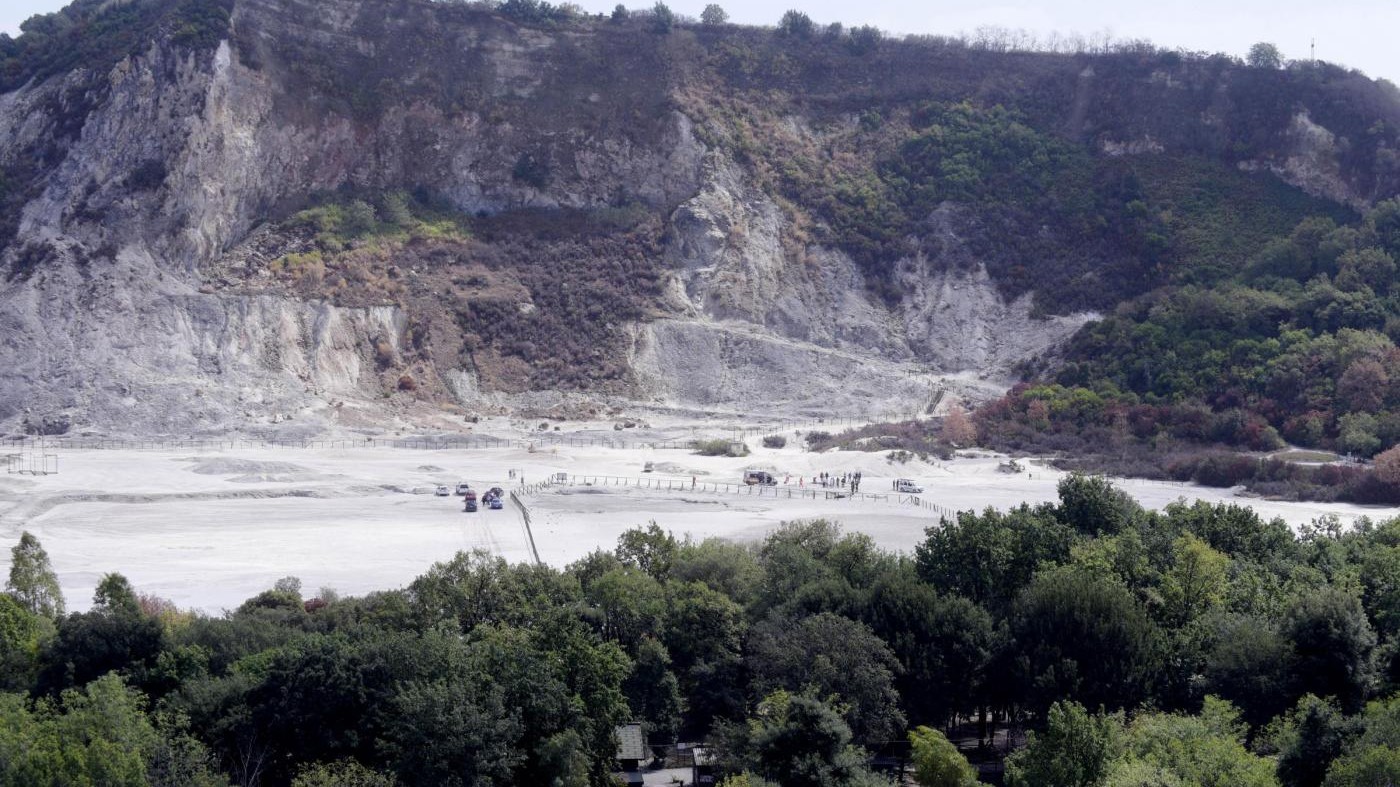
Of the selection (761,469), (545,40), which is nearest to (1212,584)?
(761,469)

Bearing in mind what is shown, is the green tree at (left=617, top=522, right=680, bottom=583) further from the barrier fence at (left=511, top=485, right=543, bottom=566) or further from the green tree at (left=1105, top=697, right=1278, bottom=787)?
the green tree at (left=1105, top=697, right=1278, bottom=787)

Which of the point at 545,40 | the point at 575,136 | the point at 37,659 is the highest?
the point at 545,40

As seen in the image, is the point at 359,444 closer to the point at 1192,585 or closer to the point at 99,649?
the point at 99,649

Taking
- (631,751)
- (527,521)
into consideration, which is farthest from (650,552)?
(527,521)

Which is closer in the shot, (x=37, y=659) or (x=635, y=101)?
(x=37, y=659)

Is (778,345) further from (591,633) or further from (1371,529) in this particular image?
(591,633)

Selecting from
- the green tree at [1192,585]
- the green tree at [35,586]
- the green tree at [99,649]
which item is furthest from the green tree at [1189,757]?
the green tree at [35,586]

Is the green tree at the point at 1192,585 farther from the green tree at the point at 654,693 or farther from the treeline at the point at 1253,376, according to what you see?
the treeline at the point at 1253,376
